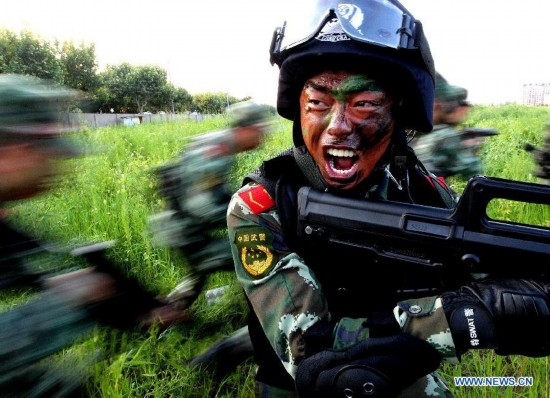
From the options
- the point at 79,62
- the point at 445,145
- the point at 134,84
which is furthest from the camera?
the point at 134,84

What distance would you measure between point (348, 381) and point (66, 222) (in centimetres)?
265

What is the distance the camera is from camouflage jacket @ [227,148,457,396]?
1307 millimetres

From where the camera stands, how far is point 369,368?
3.92 feet

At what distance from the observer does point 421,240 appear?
1.37 m

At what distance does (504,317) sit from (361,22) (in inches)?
37.9

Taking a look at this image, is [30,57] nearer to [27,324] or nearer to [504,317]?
[27,324]

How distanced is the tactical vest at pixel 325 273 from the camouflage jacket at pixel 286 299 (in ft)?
0.09

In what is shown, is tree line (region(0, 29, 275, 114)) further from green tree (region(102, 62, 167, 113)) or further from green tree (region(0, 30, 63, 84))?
green tree (region(0, 30, 63, 84))

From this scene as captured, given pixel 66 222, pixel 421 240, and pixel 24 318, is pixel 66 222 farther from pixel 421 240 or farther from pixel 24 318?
pixel 421 240

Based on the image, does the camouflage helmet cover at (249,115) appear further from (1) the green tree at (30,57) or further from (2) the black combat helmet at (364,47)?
(1) the green tree at (30,57)

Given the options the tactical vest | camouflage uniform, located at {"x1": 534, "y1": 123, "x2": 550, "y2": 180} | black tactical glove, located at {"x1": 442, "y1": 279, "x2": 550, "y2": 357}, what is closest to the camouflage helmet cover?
the tactical vest

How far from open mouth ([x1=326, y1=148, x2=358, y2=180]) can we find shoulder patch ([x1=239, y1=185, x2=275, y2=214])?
214mm

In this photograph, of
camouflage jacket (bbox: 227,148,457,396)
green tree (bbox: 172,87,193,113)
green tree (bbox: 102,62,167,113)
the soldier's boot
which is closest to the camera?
camouflage jacket (bbox: 227,148,457,396)

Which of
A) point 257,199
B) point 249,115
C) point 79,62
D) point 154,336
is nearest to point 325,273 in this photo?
point 257,199
